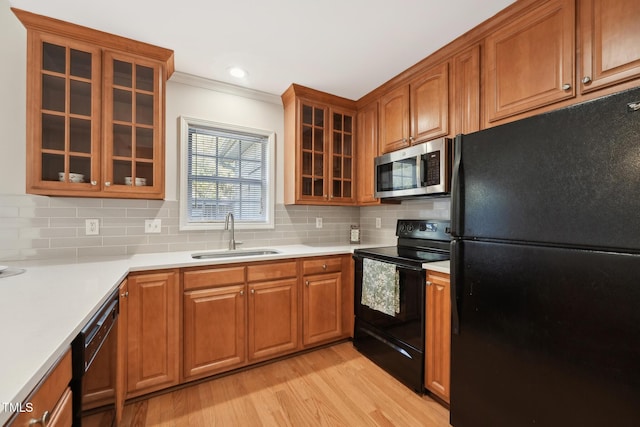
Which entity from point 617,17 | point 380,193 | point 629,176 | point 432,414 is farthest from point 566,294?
point 380,193

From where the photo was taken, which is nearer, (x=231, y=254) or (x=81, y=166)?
(x=81, y=166)

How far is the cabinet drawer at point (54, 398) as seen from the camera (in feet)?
2.01

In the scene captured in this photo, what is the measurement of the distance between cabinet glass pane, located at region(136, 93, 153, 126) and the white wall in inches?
26.2

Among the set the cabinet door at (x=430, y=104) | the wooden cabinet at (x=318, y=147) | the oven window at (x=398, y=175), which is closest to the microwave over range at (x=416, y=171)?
the oven window at (x=398, y=175)

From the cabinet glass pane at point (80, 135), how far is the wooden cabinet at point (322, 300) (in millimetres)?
1731

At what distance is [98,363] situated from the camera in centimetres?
135

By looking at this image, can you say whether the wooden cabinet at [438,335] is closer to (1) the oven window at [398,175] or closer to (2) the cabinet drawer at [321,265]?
(1) the oven window at [398,175]

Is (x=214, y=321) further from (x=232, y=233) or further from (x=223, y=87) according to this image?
(x=223, y=87)

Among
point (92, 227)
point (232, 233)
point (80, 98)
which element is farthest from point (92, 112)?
point (232, 233)

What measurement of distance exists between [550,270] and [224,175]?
8.05 feet

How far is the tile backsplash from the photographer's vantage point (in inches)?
73.6

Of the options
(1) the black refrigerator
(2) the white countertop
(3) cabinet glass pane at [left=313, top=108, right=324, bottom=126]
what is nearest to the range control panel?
(2) the white countertop

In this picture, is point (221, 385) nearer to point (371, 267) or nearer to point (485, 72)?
point (371, 267)

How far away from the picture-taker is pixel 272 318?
2215 millimetres
